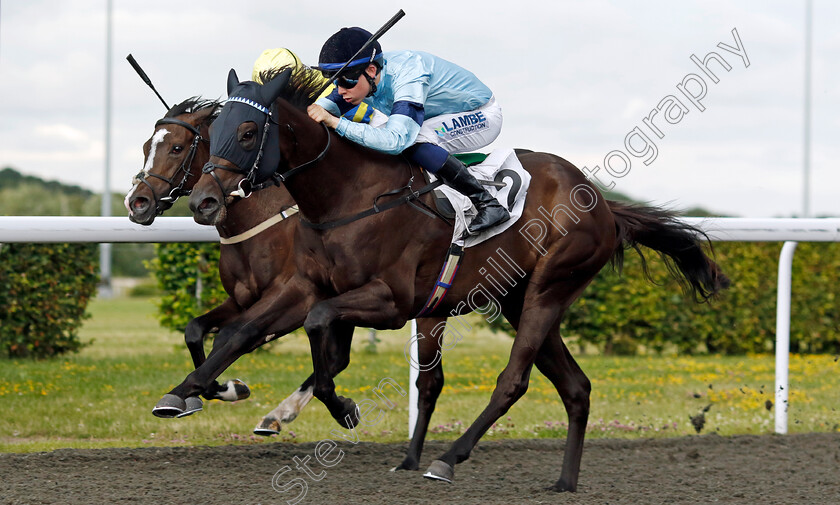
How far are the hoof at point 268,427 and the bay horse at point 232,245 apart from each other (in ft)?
0.13

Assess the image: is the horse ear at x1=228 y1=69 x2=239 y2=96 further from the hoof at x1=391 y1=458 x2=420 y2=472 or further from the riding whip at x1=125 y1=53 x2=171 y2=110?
the hoof at x1=391 y1=458 x2=420 y2=472

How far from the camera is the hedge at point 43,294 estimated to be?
7.62 meters

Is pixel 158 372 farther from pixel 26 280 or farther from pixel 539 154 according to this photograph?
pixel 539 154

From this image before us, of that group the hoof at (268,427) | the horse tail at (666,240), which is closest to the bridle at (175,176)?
the hoof at (268,427)

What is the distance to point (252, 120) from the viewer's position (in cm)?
338

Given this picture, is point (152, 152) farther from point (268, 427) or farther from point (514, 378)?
point (514, 378)

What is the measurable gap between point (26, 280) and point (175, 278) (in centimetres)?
120

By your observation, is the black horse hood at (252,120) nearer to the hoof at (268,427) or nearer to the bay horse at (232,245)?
the bay horse at (232,245)

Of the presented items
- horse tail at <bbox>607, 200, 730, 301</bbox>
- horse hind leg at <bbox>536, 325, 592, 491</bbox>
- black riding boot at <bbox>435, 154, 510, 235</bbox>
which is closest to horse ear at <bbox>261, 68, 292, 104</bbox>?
black riding boot at <bbox>435, 154, 510, 235</bbox>

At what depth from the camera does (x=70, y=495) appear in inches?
145

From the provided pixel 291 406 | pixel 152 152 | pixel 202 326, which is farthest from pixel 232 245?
pixel 291 406

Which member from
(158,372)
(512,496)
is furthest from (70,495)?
(158,372)

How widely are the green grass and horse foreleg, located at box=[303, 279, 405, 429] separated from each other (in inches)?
74.4

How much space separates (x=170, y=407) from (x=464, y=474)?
1.59 metres
